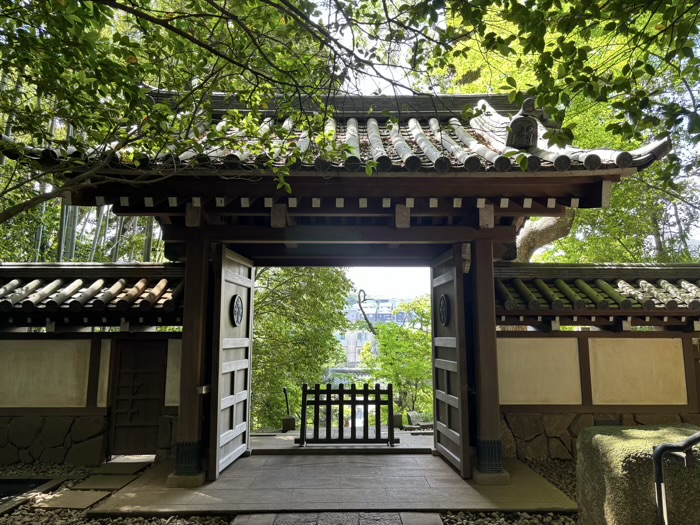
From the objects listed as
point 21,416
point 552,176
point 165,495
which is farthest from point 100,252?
point 552,176

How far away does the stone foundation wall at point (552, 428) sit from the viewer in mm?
5938

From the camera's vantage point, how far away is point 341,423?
21.7 ft

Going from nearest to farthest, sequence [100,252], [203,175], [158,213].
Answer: [203,175] → [158,213] → [100,252]

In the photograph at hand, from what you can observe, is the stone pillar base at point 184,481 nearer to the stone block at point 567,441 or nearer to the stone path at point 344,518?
the stone path at point 344,518

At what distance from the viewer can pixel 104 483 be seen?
517cm

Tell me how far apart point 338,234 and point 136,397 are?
348 cm

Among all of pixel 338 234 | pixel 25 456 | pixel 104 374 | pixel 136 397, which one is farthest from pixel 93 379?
pixel 338 234

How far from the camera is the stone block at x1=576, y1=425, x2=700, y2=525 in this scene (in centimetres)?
261

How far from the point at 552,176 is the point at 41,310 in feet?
19.9

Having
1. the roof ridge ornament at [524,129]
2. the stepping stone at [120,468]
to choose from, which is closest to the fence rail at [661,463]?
the roof ridge ornament at [524,129]

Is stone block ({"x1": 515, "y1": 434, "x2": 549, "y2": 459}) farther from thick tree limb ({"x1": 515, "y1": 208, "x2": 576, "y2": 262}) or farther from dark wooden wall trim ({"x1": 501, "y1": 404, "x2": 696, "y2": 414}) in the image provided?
thick tree limb ({"x1": 515, "y1": 208, "x2": 576, "y2": 262})

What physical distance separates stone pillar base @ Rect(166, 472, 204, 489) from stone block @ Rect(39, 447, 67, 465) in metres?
1.99

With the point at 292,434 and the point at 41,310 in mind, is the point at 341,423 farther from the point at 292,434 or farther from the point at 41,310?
the point at 41,310

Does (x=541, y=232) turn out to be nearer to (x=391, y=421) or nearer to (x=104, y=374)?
(x=391, y=421)
